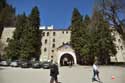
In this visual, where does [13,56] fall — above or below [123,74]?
above

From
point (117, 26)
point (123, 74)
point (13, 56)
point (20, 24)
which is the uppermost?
point (117, 26)

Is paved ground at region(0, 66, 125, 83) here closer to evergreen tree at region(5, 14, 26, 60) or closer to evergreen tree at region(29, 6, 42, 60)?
evergreen tree at region(5, 14, 26, 60)

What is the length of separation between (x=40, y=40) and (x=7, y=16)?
2.32 ft

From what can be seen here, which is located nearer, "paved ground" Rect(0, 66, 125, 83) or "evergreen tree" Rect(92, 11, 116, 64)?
"paved ground" Rect(0, 66, 125, 83)

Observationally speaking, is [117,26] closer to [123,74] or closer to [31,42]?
[31,42]

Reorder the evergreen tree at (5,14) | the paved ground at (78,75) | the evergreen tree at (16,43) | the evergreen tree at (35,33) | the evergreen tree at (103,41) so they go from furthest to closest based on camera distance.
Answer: the evergreen tree at (103,41) → the evergreen tree at (35,33) → the evergreen tree at (16,43) → the paved ground at (78,75) → the evergreen tree at (5,14)

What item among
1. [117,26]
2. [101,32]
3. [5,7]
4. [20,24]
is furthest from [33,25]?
[117,26]

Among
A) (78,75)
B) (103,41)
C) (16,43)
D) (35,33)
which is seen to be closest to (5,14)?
(16,43)

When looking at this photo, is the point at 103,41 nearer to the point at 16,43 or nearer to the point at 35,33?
the point at 35,33

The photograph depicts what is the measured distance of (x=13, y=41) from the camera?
1.92 m

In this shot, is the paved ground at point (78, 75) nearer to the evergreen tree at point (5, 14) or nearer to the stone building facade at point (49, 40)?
the stone building facade at point (49, 40)

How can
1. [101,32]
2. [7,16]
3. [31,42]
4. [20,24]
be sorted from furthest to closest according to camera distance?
1. [101,32]
2. [31,42]
3. [20,24]
4. [7,16]

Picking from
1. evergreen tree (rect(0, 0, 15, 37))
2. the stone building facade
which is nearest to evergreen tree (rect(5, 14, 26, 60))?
the stone building facade

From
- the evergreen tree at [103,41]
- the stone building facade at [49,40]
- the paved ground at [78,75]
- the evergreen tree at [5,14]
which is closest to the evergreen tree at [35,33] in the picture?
the stone building facade at [49,40]
